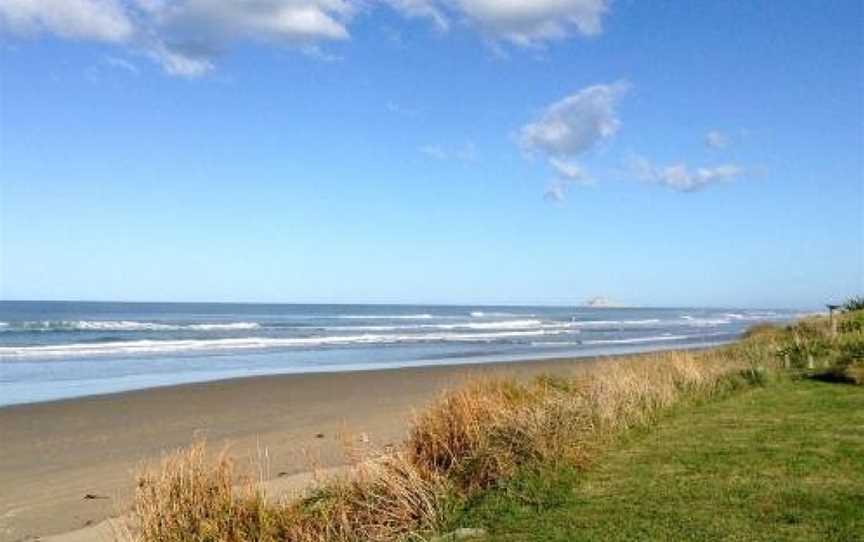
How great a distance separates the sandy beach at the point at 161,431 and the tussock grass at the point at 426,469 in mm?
781

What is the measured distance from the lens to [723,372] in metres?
17.8

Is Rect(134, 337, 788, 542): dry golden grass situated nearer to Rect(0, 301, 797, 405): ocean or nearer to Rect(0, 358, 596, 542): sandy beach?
Rect(0, 358, 596, 542): sandy beach

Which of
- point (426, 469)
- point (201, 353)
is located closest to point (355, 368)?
point (201, 353)

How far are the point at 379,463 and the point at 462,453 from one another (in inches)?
54.6

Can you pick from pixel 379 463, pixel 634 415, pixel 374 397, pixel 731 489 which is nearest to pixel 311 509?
pixel 379 463

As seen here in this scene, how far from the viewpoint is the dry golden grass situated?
7.59m

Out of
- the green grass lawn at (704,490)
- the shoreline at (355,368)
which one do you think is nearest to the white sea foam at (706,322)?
the shoreline at (355,368)

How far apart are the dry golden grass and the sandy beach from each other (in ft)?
2.50

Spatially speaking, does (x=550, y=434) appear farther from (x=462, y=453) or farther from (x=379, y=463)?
(x=379, y=463)

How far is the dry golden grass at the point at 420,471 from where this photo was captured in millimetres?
7594

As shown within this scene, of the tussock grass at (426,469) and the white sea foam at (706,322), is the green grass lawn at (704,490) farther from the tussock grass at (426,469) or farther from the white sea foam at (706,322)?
the white sea foam at (706,322)

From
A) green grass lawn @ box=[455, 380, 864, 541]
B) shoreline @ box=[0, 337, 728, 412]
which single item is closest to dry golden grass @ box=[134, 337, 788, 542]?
green grass lawn @ box=[455, 380, 864, 541]

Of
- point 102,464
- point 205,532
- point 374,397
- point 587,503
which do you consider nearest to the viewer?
point 205,532

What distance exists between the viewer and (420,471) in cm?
933
